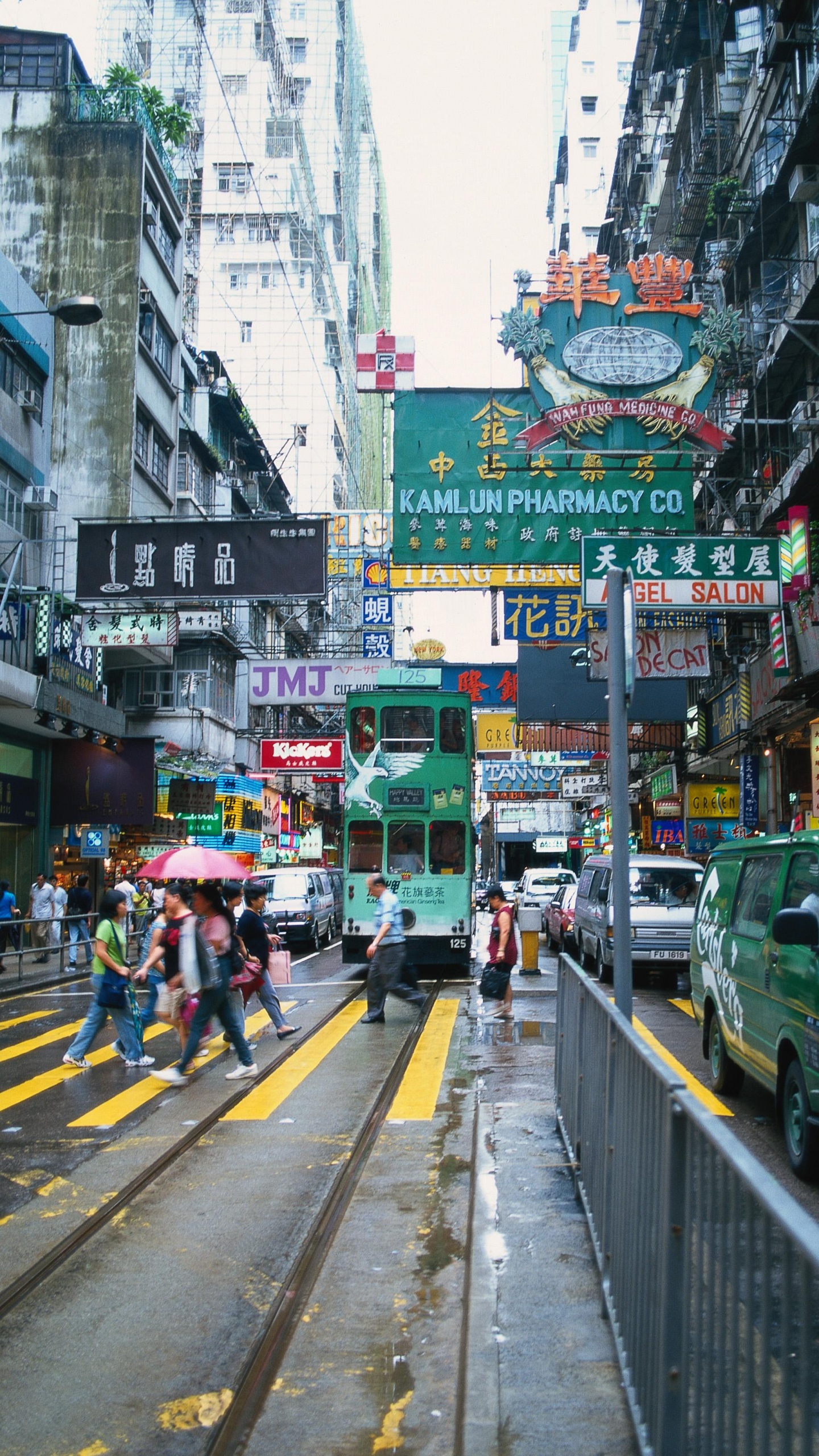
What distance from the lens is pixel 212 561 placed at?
18.9m

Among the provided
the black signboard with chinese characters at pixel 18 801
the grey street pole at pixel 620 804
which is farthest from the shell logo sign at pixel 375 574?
the grey street pole at pixel 620 804

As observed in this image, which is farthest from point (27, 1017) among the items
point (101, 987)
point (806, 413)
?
point (806, 413)

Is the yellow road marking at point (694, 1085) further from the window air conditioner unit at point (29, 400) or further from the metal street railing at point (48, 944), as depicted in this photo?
the window air conditioner unit at point (29, 400)

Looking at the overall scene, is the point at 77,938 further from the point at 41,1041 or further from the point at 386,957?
the point at 386,957

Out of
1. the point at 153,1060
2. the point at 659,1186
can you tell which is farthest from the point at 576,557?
the point at 659,1186

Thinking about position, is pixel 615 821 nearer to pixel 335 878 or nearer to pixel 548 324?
pixel 548 324

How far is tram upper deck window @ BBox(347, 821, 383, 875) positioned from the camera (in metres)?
19.9

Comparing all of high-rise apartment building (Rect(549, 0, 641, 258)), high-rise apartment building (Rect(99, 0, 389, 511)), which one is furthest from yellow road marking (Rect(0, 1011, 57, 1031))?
high-rise apartment building (Rect(549, 0, 641, 258))

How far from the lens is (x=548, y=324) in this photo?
1842 cm

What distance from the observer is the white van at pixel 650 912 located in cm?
1753

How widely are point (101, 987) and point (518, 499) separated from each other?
33.0ft

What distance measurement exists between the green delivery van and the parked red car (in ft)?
46.2

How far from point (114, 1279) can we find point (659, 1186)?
3178 millimetres

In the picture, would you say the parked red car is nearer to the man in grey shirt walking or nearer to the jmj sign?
the jmj sign
